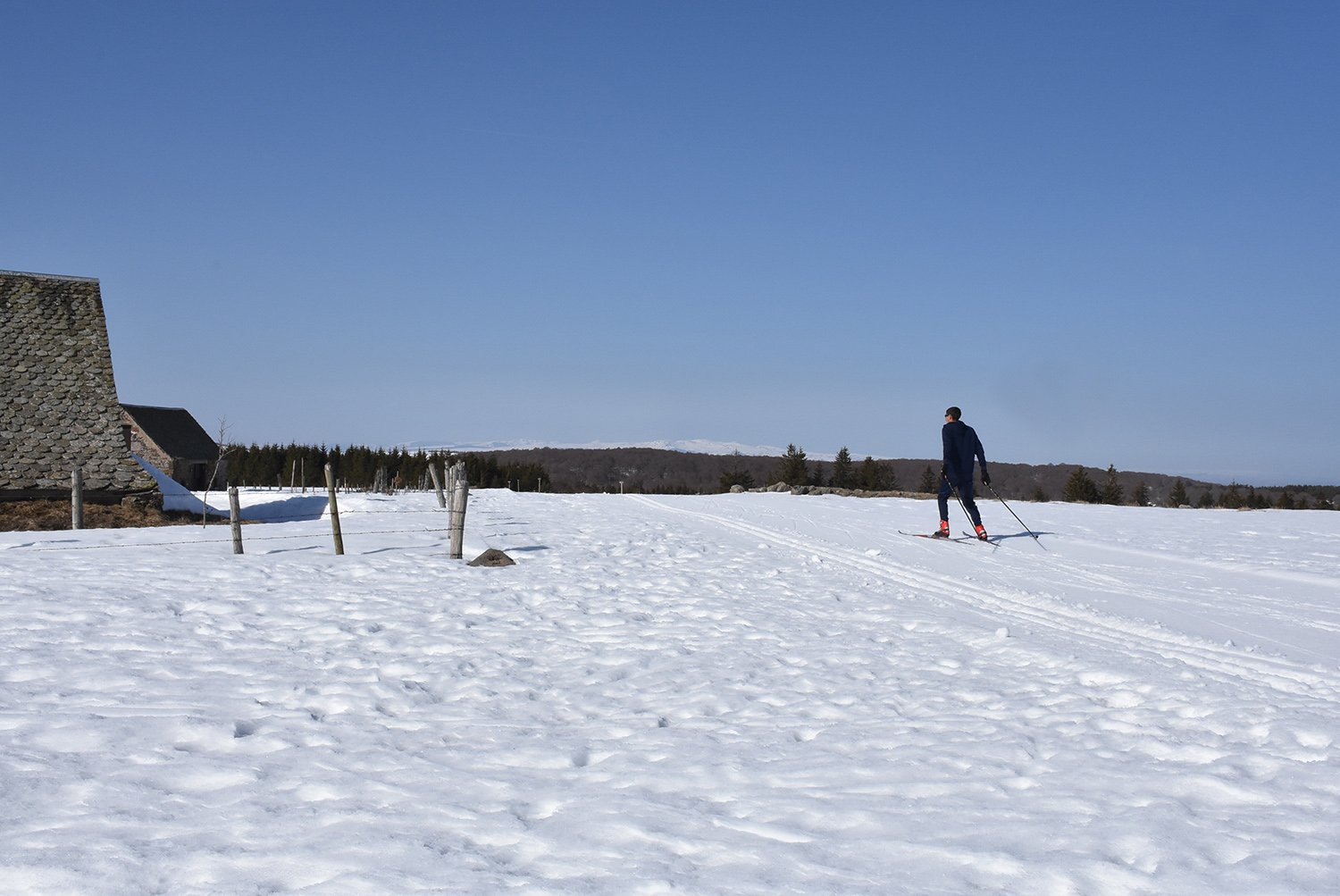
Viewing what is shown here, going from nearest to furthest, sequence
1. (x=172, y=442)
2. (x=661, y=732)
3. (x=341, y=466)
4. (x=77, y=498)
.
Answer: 1. (x=661, y=732)
2. (x=77, y=498)
3. (x=172, y=442)
4. (x=341, y=466)

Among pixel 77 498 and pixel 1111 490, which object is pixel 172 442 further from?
pixel 1111 490

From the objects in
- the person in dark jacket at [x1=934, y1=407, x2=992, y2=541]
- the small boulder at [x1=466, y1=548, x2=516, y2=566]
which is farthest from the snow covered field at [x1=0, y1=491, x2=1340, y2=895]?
the person in dark jacket at [x1=934, y1=407, x2=992, y2=541]

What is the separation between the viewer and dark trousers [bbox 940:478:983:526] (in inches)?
Answer: 526

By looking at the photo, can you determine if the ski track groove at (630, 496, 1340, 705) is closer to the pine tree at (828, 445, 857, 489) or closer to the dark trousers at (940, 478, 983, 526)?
the dark trousers at (940, 478, 983, 526)

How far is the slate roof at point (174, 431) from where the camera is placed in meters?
48.4

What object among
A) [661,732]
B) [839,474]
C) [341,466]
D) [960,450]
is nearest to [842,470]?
[839,474]

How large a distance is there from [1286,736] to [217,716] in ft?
19.0

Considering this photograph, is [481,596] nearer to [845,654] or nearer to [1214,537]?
[845,654]

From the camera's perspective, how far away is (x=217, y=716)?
4.57 m

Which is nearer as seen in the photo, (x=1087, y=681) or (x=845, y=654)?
(x=1087, y=681)

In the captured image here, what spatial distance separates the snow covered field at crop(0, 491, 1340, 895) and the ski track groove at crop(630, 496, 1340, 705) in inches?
2.0

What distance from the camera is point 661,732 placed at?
4.60 m

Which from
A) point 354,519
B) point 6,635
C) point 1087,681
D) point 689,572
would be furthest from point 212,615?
point 354,519

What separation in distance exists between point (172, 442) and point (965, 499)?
166ft
